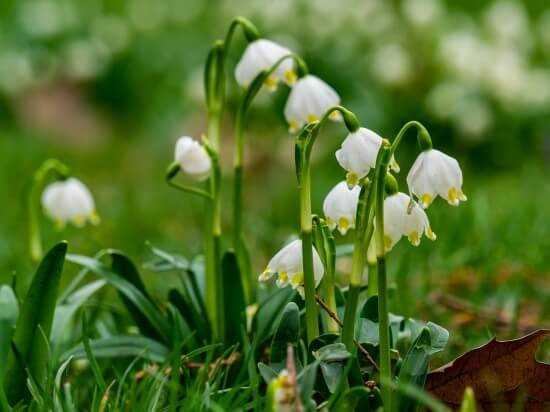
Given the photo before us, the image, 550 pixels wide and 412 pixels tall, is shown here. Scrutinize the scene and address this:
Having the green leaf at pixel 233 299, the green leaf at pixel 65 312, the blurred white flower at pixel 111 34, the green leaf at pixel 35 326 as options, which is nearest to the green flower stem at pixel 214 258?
the green leaf at pixel 233 299

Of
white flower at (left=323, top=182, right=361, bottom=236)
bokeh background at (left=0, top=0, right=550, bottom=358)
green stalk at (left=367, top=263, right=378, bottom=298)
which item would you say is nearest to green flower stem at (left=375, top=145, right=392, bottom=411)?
white flower at (left=323, top=182, right=361, bottom=236)

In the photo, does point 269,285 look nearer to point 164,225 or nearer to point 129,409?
point 129,409

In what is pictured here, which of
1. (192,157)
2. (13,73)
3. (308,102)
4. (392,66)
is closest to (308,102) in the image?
(308,102)

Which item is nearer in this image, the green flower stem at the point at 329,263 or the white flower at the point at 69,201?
the green flower stem at the point at 329,263

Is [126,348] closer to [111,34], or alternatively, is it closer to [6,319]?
[6,319]

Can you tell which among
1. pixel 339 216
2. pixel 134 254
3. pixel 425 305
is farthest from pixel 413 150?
pixel 339 216

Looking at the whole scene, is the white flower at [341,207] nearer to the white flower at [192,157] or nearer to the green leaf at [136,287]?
the white flower at [192,157]
